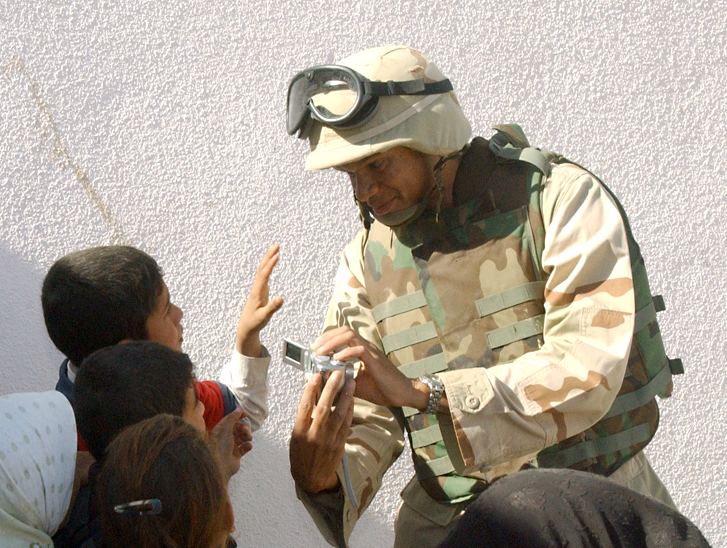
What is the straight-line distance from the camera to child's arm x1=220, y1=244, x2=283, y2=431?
232 cm

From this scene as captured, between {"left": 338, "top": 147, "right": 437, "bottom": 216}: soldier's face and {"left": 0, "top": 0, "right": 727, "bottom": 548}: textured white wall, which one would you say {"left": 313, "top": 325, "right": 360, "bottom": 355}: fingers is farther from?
{"left": 0, "top": 0, "right": 727, "bottom": 548}: textured white wall

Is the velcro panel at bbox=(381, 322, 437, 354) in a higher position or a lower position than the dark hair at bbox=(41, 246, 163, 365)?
lower

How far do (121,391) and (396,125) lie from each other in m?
0.96

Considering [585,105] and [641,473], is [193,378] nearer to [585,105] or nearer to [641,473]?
[641,473]

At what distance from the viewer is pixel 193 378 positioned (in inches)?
84.8

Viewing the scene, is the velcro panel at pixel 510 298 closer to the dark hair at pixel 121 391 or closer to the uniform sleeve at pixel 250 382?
the uniform sleeve at pixel 250 382

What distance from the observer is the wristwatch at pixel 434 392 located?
2.16m

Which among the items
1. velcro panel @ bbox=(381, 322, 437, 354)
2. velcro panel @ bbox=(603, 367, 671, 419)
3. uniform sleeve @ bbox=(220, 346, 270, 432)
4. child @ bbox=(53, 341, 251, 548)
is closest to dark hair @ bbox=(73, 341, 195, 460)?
child @ bbox=(53, 341, 251, 548)

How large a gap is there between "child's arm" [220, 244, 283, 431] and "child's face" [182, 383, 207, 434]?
0.29m

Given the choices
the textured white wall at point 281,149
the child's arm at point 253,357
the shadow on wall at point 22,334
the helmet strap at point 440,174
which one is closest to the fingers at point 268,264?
the child's arm at point 253,357

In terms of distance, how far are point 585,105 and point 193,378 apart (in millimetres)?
1960

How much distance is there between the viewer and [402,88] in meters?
2.29

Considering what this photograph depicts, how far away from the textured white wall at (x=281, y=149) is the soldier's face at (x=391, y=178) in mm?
837

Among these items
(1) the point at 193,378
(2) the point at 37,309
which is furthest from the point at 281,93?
(1) the point at 193,378
